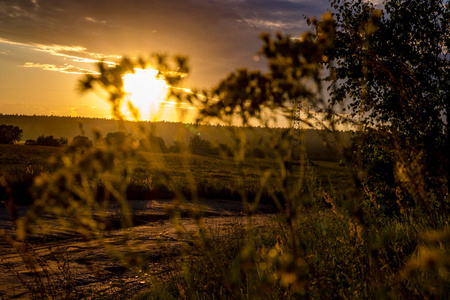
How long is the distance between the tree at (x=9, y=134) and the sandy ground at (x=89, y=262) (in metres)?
48.2

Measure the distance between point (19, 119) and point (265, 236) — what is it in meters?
143

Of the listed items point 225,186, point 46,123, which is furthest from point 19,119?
point 225,186

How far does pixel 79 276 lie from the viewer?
4879 millimetres

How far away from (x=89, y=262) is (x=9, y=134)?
56.4 meters

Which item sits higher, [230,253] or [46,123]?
[46,123]

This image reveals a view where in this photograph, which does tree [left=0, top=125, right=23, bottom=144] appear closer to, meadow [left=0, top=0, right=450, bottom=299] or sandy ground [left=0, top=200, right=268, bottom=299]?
meadow [left=0, top=0, right=450, bottom=299]

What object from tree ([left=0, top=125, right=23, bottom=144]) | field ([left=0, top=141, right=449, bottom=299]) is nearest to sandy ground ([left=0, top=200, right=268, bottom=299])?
field ([left=0, top=141, right=449, bottom=299])

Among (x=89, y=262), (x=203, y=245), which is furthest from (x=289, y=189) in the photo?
(x=89, y=262)

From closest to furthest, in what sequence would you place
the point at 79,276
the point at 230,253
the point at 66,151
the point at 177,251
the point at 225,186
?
the point at 66,151 < the point at 79,276 < the point at 230,253 < the point at 177,251 < the point at 225,186

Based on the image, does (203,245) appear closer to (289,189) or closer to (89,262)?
(289,189)

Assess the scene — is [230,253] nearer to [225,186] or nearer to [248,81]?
[248,81]

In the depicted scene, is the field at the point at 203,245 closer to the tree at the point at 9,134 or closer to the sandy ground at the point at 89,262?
the sandy ground at the point at 89,262

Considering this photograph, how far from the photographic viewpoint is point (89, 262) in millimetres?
4805

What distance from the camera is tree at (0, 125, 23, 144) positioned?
51.4 m
